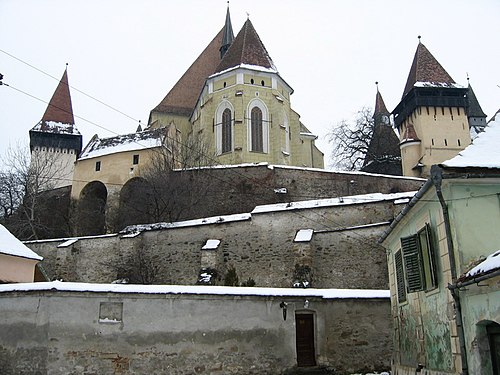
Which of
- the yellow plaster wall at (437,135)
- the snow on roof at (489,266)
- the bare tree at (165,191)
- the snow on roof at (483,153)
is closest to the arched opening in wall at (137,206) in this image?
the bare tree at (165,191)

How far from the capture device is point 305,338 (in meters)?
14.3

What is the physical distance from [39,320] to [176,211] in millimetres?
18096

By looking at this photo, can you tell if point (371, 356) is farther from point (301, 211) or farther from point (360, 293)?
point (301, 211)

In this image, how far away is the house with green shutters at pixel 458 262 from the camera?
7453 mm

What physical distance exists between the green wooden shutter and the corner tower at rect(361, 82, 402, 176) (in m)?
35.6

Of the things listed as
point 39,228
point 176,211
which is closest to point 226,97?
point 176,211

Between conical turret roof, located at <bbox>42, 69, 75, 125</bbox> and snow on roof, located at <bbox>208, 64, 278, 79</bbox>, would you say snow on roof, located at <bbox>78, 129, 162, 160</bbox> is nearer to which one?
snow on roof, located at <bbox>208, 64, 278, 79</bbox>

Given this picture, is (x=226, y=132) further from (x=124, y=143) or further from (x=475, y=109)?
(x=475, y=109)

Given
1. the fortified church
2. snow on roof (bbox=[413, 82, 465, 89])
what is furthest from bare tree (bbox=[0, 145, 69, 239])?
snow on roof (bbox=[413, 82, 465, 89])

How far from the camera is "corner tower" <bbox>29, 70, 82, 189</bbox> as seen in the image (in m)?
50.2

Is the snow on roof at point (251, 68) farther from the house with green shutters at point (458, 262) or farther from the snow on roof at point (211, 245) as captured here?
the house with green shutters at point (458, 262)

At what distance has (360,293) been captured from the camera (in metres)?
14.7

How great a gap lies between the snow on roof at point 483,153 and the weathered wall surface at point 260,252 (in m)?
12.6

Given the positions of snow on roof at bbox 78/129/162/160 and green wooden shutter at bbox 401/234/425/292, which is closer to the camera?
green wooden shutter at bbox 401/234/425/292
